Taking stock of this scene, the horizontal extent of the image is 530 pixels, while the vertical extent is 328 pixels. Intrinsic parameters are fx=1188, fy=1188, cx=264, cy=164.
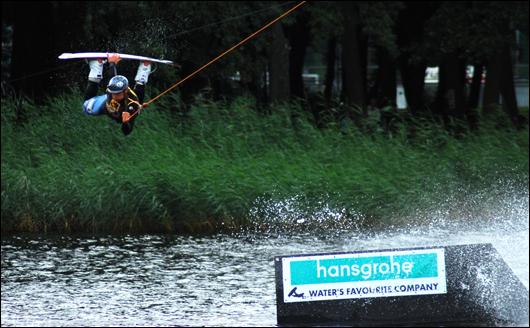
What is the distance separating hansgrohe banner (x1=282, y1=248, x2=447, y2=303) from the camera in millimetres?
11570

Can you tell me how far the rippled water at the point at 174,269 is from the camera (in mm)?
13218

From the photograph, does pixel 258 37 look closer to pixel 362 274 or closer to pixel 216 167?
pixel 216 167

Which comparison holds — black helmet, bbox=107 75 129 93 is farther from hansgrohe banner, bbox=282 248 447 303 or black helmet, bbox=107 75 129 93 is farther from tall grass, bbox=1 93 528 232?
tall grass, bbox=1 93 528 232

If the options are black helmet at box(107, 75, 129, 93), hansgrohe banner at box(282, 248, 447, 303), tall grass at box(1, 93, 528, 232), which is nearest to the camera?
hansgrohe banner at box(282, 248, 447, 303)

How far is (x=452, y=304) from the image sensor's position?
12055 millimetres

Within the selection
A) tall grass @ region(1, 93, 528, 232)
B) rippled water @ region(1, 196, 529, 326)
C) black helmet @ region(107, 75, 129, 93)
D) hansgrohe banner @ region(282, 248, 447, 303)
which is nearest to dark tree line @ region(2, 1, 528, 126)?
tall grass @ region(1, 93, 528, 232)

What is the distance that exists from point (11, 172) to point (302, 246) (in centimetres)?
577

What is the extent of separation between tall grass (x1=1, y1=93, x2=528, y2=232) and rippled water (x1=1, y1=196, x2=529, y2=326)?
60 centimetres


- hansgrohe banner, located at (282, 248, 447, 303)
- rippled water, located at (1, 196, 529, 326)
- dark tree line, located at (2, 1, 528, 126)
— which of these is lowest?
rippled water, located at (1, 196, 529, 326)

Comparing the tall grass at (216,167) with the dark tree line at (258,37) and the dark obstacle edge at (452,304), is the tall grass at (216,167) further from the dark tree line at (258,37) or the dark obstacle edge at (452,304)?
the dark obstacle edge at (452,304)

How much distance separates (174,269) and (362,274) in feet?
17.8

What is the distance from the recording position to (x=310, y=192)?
784 inches

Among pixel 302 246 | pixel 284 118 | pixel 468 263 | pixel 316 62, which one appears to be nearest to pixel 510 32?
pixel 284 118

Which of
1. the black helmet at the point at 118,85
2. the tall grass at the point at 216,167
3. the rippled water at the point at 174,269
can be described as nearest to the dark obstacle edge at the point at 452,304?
the rippled water at the point at 174,269
